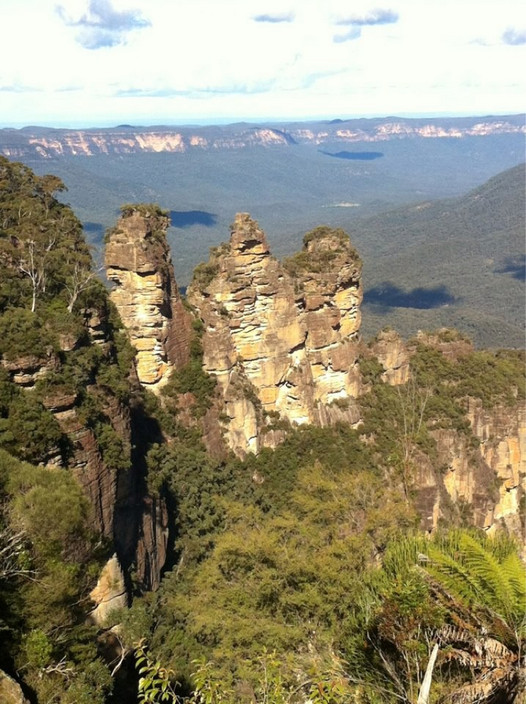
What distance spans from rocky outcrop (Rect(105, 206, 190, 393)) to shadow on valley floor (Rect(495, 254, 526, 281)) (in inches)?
4288

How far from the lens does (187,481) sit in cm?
2619

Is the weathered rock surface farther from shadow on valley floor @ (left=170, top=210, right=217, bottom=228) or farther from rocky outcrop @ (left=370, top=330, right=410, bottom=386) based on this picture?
shadow on valley floor @ (left=170, top=210, right=217, bottom=228)

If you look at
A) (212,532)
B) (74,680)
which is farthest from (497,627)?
(212,532)

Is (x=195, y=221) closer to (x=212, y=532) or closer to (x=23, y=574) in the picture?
(x=212, y=532)

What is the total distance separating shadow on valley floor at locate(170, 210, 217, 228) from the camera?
16888 cm

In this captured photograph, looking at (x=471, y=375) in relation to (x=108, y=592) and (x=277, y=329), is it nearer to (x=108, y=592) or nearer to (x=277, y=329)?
(x=277, y=329)

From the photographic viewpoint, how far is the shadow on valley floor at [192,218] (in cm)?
16888

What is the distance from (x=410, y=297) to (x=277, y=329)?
88833mm

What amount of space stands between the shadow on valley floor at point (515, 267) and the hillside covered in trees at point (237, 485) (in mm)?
93299

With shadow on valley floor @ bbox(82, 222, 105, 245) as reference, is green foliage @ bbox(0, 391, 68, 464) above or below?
above

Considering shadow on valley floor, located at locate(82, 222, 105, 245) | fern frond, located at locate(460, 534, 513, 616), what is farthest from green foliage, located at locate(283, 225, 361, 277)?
shadow on valley floor, located at locate(82, 222, 105, 245)

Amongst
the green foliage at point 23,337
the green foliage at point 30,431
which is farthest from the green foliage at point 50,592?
the green foliage at point 23,337

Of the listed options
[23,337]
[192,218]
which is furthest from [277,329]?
[192,218]

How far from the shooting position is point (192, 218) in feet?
570
